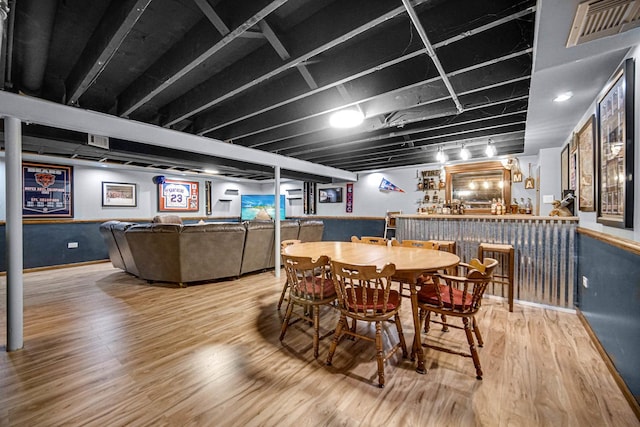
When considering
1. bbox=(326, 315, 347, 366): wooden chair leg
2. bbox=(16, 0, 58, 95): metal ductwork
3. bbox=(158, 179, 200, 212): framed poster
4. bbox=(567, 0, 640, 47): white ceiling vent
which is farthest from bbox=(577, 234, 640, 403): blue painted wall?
bbox=(158, 179, 200, 212): framed poster

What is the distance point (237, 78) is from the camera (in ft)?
7.89

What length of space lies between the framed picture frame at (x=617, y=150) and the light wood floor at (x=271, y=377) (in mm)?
1189

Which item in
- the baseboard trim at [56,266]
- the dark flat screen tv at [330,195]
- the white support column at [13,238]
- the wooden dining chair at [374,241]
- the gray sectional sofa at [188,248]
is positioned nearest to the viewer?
the white support column at [13,238]

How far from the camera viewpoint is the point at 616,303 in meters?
1.87

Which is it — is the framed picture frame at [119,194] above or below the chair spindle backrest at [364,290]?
above

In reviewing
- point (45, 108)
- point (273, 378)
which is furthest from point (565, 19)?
point (45, 108)

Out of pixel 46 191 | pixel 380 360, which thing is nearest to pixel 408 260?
pixel 380 360

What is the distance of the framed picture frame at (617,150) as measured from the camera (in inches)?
65.6

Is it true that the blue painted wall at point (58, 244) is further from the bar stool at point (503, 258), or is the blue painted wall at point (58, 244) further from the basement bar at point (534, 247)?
the bar stool at point (503, 258)

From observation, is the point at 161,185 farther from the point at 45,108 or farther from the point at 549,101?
the point at 549,101

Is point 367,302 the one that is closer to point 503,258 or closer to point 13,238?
point 503,258

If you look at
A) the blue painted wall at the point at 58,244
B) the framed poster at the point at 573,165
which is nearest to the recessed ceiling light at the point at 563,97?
the framed poster at the point at 573,165

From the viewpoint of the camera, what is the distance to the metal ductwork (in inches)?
65.4

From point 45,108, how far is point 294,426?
359 centimetres
